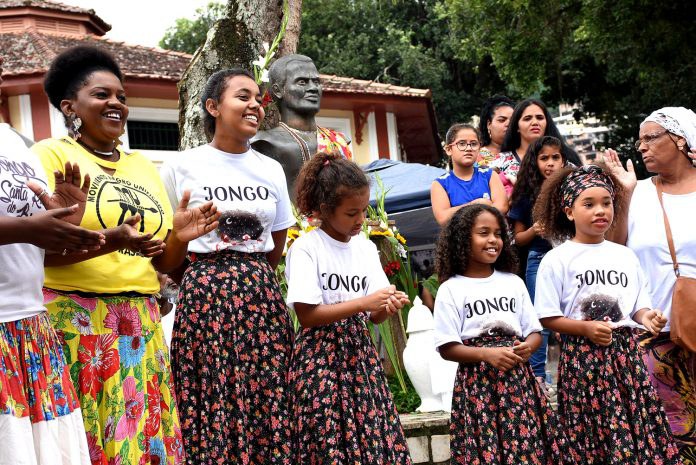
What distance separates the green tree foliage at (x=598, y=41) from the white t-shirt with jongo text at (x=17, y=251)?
12.7 m

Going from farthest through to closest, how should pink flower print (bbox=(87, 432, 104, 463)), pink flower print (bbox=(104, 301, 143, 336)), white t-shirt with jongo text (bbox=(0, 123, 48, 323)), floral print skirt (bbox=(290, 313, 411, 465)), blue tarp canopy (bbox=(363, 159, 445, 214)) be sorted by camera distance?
blue tarp canopy (bbox=(363, 159, 445, 214))
floral print skirt (bbox=(290, 313, 411, 465))
pink flower print (bbox=(104, 301, 143, 336))
pink flower print (bbox=(87, 432, 104, 463))
white t-shirt with jongo text (bbox=(0, 123, 48, 323))

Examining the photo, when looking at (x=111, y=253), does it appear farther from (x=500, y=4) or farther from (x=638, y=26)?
(x=500, y=4)

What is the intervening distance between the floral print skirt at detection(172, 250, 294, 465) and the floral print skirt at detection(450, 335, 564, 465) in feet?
3.52

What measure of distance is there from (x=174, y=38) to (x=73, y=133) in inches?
1073

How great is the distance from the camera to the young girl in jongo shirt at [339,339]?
14.4 ft

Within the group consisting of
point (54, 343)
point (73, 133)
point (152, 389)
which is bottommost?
point (152, 389)

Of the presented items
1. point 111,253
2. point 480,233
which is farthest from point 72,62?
point 480,233

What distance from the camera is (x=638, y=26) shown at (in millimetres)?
15125

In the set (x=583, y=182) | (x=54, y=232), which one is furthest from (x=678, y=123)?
(x=54, y=232)

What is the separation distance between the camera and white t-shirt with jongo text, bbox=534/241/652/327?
17.0ft

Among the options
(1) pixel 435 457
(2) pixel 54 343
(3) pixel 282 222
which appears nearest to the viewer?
(2) pixel 54 343

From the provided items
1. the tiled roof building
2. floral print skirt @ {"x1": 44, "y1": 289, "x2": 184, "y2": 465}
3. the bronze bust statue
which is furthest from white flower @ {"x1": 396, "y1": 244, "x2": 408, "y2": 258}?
the tiled roof building

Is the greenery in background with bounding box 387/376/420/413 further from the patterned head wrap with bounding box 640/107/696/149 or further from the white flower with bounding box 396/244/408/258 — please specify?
the patterned head wrap with bounding box 640/107/696/149

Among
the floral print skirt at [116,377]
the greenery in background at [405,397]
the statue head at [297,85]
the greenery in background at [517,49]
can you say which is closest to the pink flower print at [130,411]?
the floral print skirt at [116,377]
